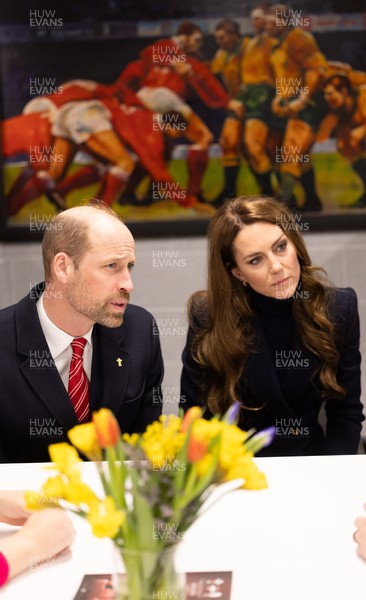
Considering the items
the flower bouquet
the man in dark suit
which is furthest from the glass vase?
the man in dark suit

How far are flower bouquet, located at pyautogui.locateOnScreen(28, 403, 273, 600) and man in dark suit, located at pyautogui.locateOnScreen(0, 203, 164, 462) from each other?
1182mm

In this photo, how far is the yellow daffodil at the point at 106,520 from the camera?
1.28m

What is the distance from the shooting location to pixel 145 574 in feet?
4.50

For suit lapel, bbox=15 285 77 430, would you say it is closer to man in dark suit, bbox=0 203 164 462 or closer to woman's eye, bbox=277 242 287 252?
man in dark suit, bbox=0 203 164 462

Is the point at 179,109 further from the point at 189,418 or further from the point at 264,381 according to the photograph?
the point at 189,418

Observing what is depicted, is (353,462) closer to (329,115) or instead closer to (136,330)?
(136,330)

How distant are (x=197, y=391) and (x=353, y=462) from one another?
2.58 ft

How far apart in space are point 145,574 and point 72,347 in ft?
4.37

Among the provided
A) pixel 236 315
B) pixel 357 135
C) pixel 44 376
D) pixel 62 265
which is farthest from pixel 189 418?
pixel 357 135

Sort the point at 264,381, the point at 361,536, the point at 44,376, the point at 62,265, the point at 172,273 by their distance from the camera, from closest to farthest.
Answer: the point at 361,536, the point at 44,376, the point at 62,265, the point at 264,381, the point at 172,273

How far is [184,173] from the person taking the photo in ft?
12.8

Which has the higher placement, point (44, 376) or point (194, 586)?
point (44, 376)

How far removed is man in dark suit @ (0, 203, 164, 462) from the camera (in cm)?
257

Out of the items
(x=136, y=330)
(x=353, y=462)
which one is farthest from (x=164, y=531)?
Result: (x=136, y=330)
